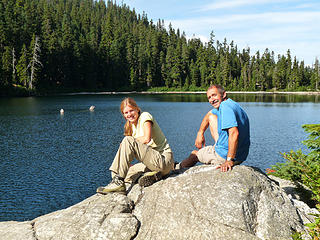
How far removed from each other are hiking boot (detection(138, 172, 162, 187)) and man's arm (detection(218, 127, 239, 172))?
109cm

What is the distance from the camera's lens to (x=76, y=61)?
88875 millimetres

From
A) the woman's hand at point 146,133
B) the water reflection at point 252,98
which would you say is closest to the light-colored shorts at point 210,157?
the woman's hand at point 146,133

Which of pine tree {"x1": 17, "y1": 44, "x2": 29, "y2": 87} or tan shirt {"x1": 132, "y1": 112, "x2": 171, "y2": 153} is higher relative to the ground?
pine tree {"x1": 17, "y1": 44, "x2": 29, "y2": 87}

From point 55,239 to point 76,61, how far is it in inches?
3494

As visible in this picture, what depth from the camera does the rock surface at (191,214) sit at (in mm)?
4598

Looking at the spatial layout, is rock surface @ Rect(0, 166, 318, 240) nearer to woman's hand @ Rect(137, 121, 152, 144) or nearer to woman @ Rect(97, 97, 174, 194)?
woman @ Rect(97, 97, 174, 194)

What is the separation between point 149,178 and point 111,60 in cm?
9709

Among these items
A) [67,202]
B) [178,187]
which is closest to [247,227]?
[178,187]

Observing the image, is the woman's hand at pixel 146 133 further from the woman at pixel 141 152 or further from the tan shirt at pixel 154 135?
the tan shirt at pixel 154 135

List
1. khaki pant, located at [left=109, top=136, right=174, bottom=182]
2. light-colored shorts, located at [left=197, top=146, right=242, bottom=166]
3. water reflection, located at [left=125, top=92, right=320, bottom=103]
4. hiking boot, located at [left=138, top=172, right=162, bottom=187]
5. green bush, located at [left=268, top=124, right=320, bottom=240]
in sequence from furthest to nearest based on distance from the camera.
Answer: water reflection, located at [left=125, top=92, right=320, bottom=103] → light-colored shorts, located at [left=197, top=146, right=242, bottom=166] → hiking boot, located at [left=138, top=172, right=162, bottom=187] → khaki pant, located at [left=109, top=136, right=174, bottom=182] → green bush, located at [left=268, top=124, right=320, bottom=240]

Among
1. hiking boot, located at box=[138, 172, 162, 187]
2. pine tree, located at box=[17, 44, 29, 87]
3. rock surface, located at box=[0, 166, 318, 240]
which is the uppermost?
pine tree, located at box=[17, 44, 29, 87]

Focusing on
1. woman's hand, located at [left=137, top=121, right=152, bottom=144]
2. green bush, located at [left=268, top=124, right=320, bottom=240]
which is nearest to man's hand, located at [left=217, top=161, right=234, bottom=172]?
green bush, located at [left=268, top=124, right=320, bottom=240]

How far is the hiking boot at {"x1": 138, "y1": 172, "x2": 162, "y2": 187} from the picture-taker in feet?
17.8

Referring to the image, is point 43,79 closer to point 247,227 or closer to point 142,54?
point 142,54
